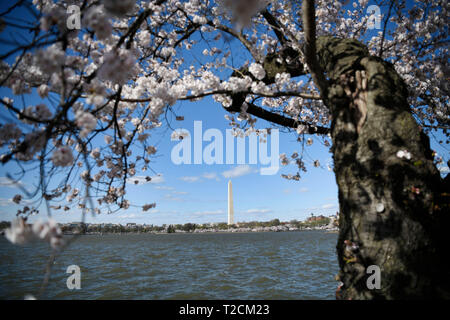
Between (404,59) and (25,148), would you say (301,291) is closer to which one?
(404,59)

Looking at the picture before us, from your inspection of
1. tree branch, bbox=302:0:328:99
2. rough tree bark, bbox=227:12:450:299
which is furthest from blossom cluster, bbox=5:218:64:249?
tree branch, bbox=302:0:328:99

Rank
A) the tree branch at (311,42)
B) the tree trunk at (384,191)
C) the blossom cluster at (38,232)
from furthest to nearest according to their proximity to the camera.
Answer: the tree branch at (311,42) → the tree trunk at (384,191) → the blossom cluster at (38,232)

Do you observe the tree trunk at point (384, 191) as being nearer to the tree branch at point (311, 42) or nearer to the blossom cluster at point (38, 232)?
the tree branch at point (311, 42)

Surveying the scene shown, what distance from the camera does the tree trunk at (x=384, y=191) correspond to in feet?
6.46

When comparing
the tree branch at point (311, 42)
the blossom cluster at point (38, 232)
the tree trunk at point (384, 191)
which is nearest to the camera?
the blossom cluster at point (38, 232)

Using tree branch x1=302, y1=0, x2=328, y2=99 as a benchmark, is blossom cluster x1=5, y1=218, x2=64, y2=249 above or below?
below

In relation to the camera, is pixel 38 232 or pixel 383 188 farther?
pixel 383 188

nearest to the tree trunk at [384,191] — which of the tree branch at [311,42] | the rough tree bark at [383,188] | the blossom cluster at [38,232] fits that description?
the rough tree bark at [383,188]

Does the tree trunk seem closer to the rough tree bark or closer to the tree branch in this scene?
the rough tree bark

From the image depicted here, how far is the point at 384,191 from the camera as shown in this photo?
2.13m

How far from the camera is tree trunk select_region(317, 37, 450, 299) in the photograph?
6.46 ft

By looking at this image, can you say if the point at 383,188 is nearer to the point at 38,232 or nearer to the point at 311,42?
the point at 311,42

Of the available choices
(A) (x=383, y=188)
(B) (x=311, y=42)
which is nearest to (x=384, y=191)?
(A) (x=383, y=188)

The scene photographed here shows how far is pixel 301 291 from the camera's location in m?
6.73
